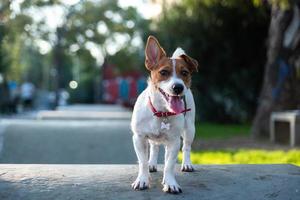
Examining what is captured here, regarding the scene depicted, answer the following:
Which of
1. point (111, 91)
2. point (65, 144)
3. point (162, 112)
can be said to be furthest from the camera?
point (111, 91)

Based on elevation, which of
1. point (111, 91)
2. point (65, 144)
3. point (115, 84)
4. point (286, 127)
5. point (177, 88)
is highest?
point (177, 88)

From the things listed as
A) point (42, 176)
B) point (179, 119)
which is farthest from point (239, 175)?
point (42, 176)

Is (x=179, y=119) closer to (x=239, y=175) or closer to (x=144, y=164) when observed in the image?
(x=144, y=164)

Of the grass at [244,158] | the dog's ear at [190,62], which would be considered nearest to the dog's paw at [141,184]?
the dog's ear at [190,62]

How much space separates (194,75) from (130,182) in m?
16.2

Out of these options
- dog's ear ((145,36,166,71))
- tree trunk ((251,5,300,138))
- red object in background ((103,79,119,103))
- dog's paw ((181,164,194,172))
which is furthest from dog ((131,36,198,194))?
red object in background ((103,79,119,103))

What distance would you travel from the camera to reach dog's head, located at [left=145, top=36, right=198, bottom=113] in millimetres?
4473

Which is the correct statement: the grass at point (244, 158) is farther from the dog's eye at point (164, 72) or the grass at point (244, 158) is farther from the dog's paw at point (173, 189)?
the dog's eye at point (164, 72)

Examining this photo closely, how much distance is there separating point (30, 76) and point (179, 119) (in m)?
79.2

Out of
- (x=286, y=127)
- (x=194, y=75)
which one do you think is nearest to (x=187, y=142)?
(x=286, y=127)

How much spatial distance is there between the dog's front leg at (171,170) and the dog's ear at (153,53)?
790 mm

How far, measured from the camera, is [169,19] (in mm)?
20828

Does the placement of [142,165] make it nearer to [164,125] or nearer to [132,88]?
[164,125]

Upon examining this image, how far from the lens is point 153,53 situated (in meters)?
4.95
